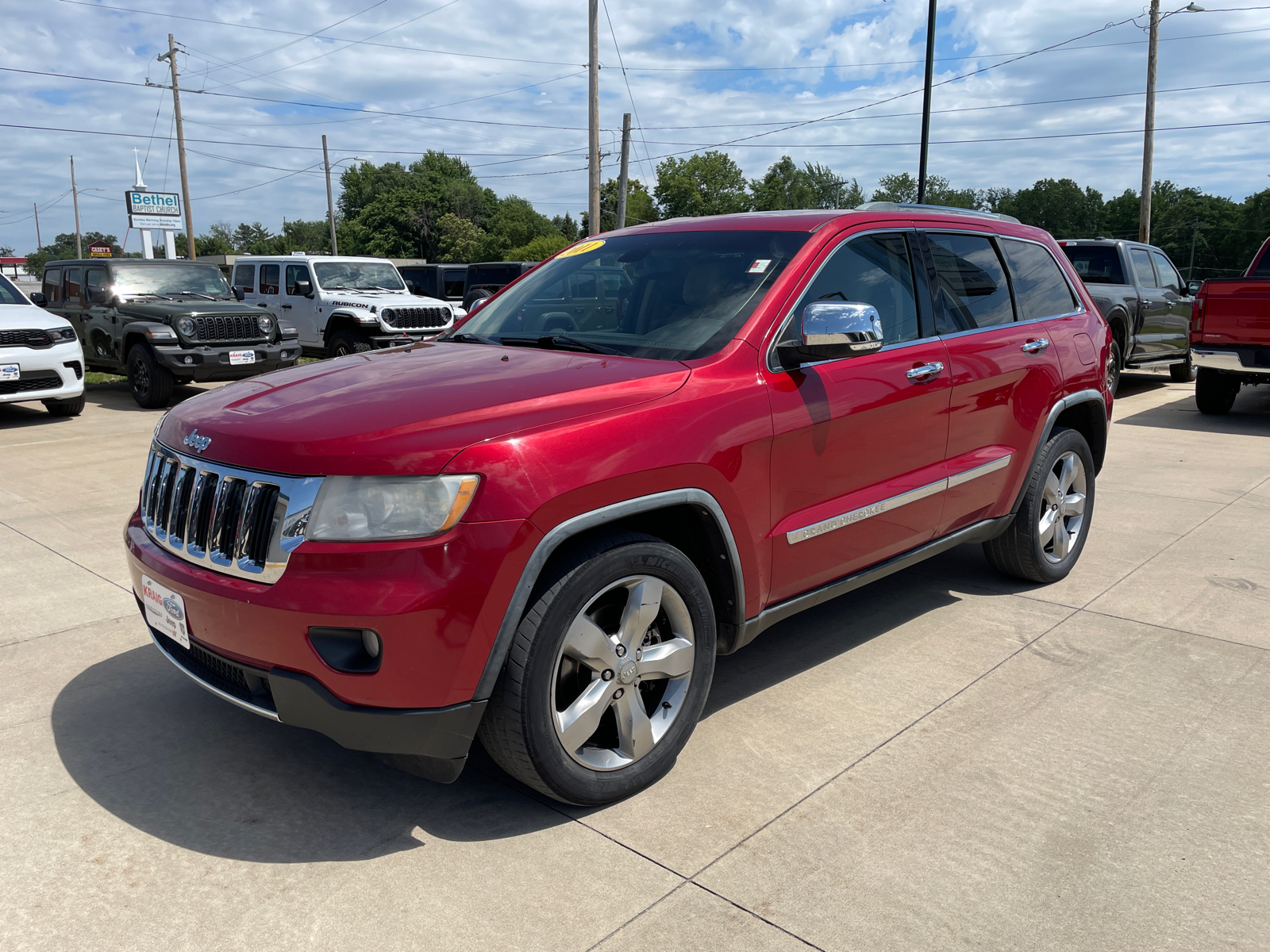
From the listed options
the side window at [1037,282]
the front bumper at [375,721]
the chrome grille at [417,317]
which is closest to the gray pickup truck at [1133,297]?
the side window at [1037,282]

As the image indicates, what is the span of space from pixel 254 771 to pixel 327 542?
114cm

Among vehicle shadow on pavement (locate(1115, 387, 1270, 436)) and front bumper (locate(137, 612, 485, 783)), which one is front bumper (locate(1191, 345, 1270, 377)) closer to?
vehicle shadow on pavement (locate(1115, 387, 1270, 436))

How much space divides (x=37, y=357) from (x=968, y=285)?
9472 mm

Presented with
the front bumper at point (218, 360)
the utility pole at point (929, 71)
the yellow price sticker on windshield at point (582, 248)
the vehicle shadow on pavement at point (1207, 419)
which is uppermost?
the utility pole at point (929, 71)

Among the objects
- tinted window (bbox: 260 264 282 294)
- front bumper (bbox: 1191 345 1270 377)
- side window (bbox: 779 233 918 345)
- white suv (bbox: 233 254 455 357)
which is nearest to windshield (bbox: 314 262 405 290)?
white suv (bbox: 233 254 455 357)

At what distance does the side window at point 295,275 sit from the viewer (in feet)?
51.1

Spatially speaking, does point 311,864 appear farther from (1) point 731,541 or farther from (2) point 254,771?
(1) point 731,541

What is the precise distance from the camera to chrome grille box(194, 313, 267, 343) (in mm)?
12016

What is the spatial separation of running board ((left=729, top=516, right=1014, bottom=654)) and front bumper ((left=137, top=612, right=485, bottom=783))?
1084 millimetres

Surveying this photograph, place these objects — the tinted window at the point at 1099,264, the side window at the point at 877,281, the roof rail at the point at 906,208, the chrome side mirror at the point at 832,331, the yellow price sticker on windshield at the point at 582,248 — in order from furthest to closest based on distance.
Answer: the tinted window at the point at 1099,264 < the yellow price sticker on windshield at the point at 582,248 < the roof rail at the point at 906,208 < the side window at the point at 877,281 < the chrome side mirror at the point at 832,331

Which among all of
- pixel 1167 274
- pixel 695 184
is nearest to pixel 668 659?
pixel 1167 274

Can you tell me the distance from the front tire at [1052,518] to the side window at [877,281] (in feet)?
4.22

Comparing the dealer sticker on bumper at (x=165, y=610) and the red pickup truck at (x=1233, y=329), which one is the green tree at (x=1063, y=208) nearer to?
the red pickup truck at (x=1233, y=329)

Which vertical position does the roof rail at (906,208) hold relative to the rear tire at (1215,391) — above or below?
above
